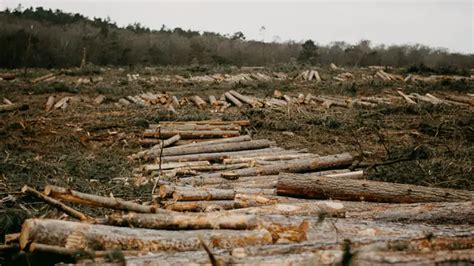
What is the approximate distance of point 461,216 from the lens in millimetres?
3430

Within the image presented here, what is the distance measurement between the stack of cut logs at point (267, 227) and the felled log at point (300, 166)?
0.54 m

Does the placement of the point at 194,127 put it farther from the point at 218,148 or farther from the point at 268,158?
the point at 268,158

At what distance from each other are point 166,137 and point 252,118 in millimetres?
2693

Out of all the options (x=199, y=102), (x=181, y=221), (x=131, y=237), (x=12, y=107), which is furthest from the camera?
(x=199, y=102)

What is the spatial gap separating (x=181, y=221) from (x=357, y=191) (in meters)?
2.35

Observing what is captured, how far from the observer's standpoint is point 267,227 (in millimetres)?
2932

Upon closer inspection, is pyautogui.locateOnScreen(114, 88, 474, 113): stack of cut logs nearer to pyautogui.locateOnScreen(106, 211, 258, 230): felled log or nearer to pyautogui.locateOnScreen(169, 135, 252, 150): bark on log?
pyautogui.locateOnScreen(169, 135, 252, 150): bark on log

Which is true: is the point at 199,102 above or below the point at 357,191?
above

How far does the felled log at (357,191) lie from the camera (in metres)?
4.14

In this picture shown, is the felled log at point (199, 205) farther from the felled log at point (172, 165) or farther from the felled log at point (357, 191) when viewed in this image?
the felled log at point (172, 165)

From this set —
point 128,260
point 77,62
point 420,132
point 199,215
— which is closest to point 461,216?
point 199,215

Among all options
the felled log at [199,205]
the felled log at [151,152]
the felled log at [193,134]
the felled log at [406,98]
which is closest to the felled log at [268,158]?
the felled log at [151,152]

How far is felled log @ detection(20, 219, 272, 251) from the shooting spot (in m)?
2.55

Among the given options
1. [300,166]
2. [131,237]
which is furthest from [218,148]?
[131,237]
